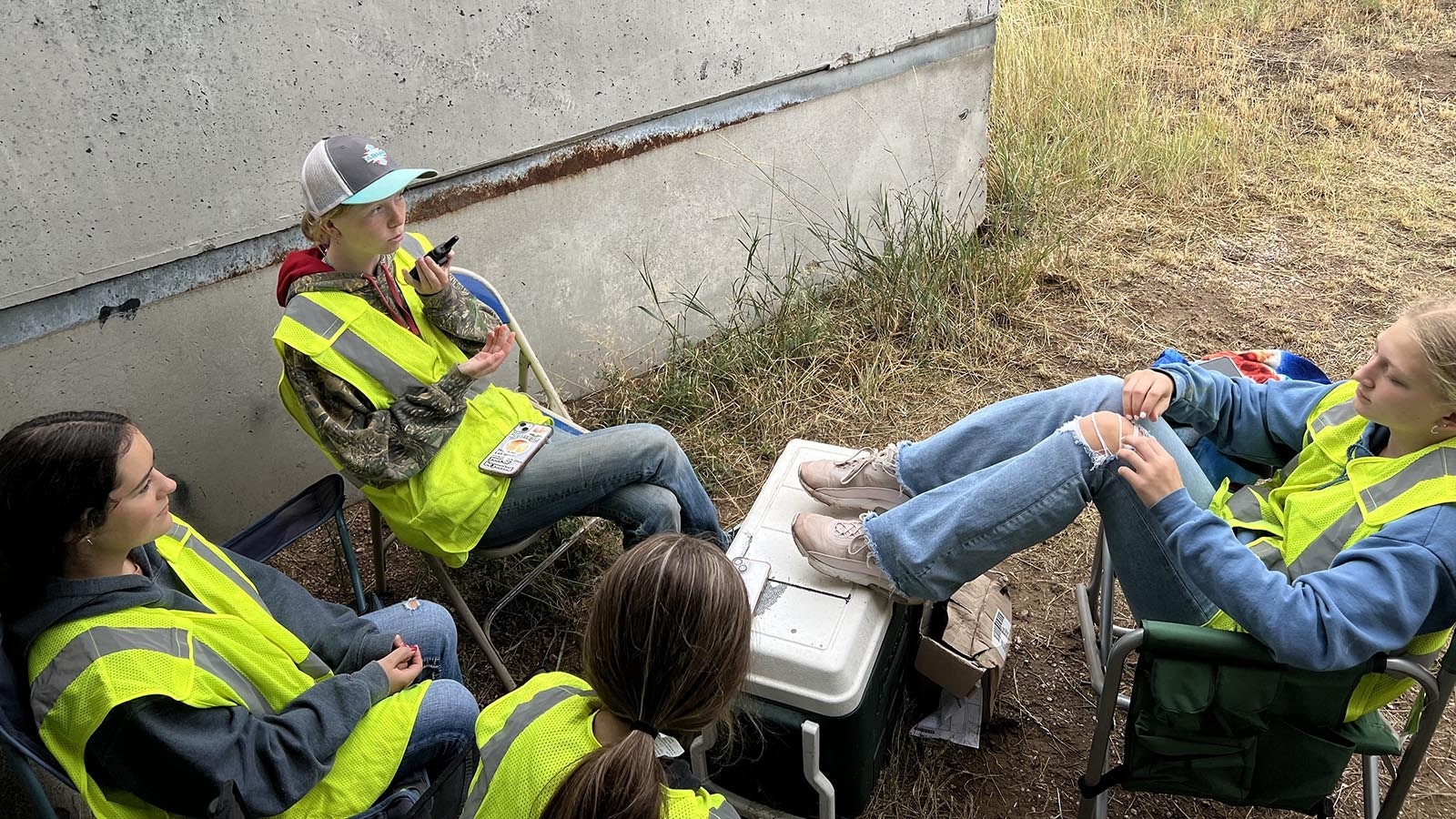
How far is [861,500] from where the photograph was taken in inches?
92.2

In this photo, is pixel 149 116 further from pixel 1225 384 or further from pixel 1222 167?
pixel 1222 167

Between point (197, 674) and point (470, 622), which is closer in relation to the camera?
point (197, 674)

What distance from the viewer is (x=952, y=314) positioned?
419 centimetres

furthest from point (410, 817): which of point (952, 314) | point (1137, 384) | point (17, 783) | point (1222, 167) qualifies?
point (1222, 167)

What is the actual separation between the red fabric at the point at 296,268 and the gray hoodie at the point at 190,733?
0.79 m

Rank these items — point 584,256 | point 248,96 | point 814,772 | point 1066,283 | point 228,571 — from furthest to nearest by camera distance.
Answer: point 1066,283
point 584,256
point 248,96
point 814,772
point 228,571

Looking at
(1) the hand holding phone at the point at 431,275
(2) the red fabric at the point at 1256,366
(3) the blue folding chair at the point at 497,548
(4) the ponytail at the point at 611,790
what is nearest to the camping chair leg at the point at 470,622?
(3) the blue folding chair at the point at 497,548

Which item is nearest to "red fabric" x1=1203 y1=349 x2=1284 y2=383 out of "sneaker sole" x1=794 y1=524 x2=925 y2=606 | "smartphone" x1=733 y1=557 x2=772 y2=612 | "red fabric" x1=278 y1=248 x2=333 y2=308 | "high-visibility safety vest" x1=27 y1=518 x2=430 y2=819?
"sneaker sole" x1=794 y1=524 x2=925 y2=606

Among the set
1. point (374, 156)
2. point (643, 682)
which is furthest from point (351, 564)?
point (643, 682)

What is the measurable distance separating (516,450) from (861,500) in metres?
0.88

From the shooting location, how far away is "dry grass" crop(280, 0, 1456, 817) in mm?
2686

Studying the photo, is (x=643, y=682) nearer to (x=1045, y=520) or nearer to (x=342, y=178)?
(x=1045, y=520)

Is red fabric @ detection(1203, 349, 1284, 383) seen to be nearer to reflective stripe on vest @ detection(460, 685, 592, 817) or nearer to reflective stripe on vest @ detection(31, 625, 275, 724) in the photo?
reflective stripe on vest @ detection(460, 685, 592, 817)

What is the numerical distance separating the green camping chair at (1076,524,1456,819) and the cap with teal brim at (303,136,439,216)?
184cm
